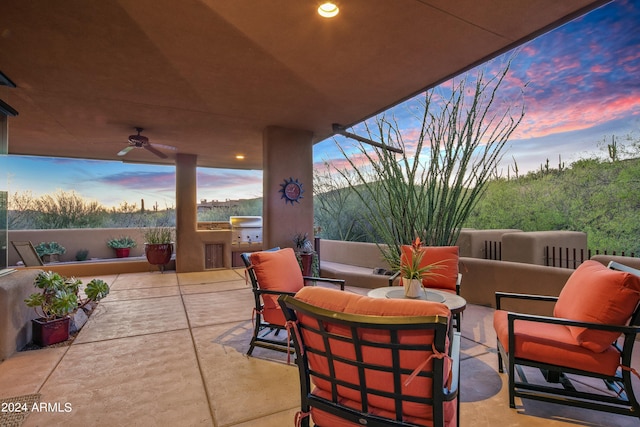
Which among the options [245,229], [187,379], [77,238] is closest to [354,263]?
[245,229]

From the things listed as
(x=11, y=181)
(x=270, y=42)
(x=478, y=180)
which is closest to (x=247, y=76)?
(x=270, y=42)

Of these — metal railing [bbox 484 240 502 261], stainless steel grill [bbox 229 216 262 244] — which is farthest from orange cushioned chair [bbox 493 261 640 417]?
stainless steel grill [bbox 229 216 262 244]

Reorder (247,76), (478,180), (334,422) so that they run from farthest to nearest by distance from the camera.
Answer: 1. (478,180)
2. (247,76)
3. (334,422)

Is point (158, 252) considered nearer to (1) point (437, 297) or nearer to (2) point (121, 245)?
(2) point (121, 245)

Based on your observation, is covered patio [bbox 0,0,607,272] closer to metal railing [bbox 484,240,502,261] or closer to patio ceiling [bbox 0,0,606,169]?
patio ceiling [bbox 0,0,606,169]

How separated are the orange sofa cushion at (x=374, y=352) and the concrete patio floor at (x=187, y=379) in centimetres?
87

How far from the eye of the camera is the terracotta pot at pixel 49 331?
2.90 metres

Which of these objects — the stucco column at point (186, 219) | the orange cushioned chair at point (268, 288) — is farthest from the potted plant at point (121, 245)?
the orange cushioned chair at point (268, 288)

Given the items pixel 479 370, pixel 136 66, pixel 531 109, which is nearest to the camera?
pixel 479 370

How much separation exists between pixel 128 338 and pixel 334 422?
2798 millimetres

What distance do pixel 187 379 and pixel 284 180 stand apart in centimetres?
335

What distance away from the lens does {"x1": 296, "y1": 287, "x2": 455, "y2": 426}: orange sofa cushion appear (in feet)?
3.26

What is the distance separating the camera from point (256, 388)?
7.00 ft

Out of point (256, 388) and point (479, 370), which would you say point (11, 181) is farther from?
point (479, 370)
